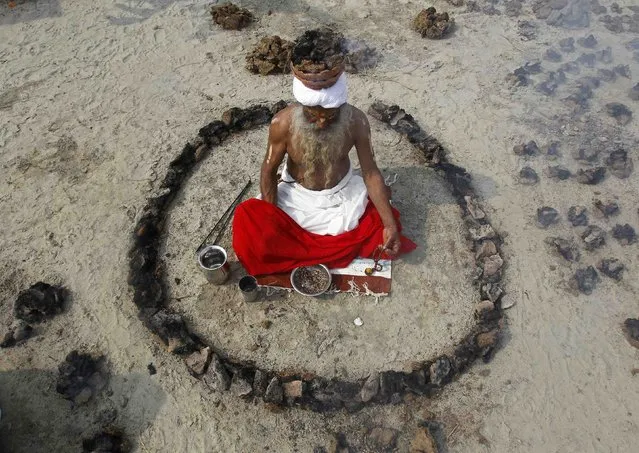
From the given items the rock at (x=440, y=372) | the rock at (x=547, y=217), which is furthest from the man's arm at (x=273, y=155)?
the rock at (x=547, y=217)

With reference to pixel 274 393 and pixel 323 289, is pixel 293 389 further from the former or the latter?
pixel 323 289

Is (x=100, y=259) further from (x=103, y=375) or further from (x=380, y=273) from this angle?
(x=380, y=273)

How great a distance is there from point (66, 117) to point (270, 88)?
3326mm

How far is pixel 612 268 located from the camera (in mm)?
5738

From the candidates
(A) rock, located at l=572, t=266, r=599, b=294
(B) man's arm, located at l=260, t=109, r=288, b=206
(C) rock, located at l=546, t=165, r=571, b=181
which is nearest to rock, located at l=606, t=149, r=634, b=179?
(C) rock, located at l=546, t=165, r=571, b=181

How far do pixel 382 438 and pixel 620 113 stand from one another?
6.41 metres

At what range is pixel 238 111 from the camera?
7.34 meters

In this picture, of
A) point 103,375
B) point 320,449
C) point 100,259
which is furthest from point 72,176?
point 320,449

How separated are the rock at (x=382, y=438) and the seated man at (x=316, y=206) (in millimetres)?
1891

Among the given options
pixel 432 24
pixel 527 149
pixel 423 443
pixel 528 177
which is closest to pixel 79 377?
pixel 423 443

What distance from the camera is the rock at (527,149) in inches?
277

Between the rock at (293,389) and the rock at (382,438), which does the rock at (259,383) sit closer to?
the rock at (293,389)

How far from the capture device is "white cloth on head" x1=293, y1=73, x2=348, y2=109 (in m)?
4.43

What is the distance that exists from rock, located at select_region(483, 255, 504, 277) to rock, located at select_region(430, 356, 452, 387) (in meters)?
1.34
